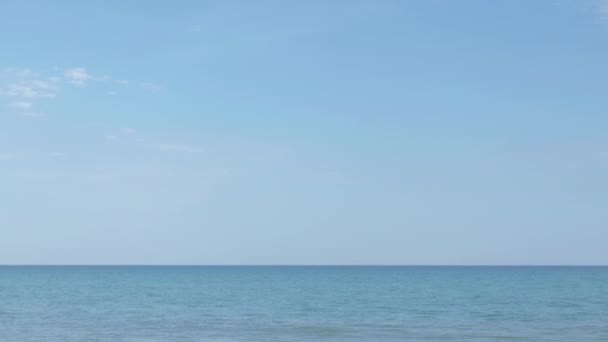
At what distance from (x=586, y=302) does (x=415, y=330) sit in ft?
71.7

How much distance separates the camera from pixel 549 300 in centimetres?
5212

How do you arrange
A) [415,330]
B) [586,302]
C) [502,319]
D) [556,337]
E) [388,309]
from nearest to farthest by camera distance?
[556,337] → [415,330] → [502,319] → [388,309] → [586,302]

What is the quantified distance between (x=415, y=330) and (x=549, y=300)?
23446 millimetres

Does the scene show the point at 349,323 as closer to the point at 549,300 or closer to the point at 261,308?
the point at 261,308

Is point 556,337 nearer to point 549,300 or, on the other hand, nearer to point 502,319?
point 502,319

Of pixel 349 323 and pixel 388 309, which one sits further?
pixel 388 309

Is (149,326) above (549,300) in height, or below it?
below

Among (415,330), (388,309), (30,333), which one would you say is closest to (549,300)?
(388,309)

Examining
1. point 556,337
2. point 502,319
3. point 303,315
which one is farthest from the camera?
point 303,315

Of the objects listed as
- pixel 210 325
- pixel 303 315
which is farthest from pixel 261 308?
pixel 210 325

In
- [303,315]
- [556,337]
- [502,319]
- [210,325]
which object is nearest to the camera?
[556,337]

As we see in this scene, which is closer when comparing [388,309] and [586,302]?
[388,309]

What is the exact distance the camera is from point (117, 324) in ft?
114

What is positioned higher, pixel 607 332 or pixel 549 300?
pixel 549 300
